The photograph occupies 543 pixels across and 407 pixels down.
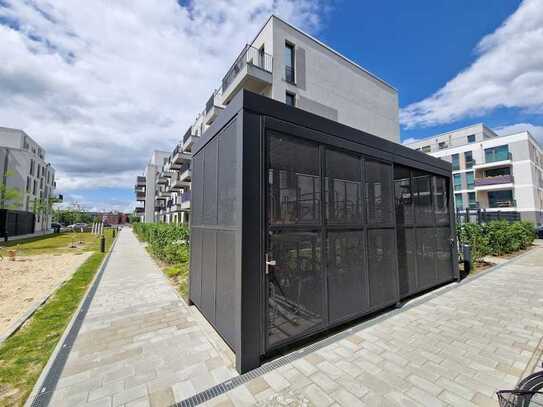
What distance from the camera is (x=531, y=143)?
25906mm

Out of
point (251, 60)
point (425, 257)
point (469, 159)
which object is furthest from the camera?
point (469, 159)

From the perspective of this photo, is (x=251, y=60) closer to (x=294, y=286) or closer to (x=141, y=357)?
(x=294, y=286)

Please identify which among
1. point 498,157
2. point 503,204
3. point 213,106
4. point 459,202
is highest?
point 213,106

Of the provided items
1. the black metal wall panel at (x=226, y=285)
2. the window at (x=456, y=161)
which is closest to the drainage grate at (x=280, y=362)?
the black metal wall panel at (x=226, y=285)

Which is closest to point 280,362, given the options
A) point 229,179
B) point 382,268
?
point 229,179

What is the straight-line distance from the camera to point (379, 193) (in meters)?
4.61

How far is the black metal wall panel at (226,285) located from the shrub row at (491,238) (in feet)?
34.6

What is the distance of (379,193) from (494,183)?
31.4 metres

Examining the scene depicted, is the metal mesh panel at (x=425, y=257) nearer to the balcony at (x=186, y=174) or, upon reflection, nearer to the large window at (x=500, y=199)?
the balcony at (x=186, y=174)

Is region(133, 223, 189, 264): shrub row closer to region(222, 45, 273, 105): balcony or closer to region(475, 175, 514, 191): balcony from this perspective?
region(222, 45, 273, 105): balcony

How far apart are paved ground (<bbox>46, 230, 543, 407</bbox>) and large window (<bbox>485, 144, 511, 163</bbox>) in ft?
98.0

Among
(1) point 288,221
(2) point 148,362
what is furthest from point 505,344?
(2) point 148,362

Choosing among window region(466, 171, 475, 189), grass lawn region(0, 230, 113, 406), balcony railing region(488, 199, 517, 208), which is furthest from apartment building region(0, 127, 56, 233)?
balcony railing region(488, 199, 517, 208)

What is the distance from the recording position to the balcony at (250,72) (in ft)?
44.8
